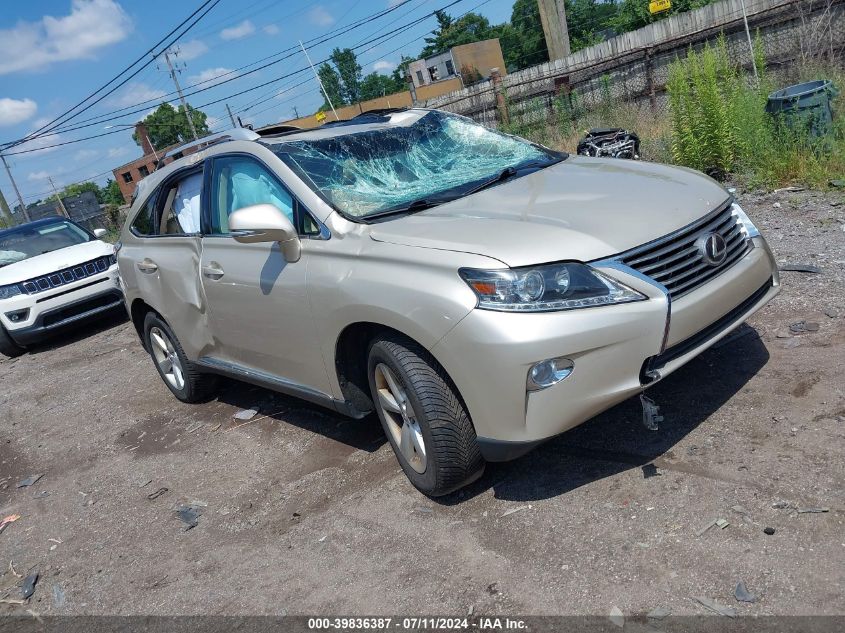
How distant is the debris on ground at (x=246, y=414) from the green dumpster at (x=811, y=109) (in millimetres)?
6334

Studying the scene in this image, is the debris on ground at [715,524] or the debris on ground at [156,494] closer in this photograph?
the debris on ground at [715,524]

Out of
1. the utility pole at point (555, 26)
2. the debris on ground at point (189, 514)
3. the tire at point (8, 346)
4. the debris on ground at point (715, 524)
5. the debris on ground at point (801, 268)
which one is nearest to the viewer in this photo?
the debris on ground at point (715, 524)

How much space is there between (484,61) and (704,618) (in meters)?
72.3

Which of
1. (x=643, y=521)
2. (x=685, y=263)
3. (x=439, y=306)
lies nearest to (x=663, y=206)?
(x=685, y=263)

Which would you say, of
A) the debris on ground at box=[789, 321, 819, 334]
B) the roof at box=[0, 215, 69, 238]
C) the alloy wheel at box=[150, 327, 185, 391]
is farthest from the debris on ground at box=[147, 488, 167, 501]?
the roof at box=[0, 215, 69, 238]

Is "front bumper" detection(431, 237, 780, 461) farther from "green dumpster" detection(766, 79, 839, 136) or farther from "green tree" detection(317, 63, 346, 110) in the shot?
"green tree" detection(317, 63, 346, 110)

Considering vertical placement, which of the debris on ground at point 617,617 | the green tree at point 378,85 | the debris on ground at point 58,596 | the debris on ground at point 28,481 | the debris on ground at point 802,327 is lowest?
the debris on ground at point 802,327

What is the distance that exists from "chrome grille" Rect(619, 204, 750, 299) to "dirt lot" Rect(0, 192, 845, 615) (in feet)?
2.60

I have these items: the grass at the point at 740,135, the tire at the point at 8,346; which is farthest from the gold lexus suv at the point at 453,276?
the tire at the point at 8,346

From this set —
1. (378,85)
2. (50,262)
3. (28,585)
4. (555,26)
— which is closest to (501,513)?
(28,585)

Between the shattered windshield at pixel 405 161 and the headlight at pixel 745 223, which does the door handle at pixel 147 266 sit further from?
the headlight at pixel 745 223

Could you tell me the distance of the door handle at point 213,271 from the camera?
4.41 meters

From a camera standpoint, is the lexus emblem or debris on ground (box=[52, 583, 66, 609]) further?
debris on ground (box=[52, 583, 66, 609])

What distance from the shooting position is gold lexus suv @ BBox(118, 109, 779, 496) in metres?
2.91
